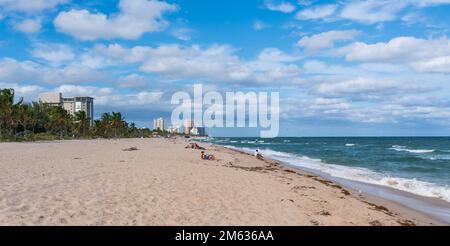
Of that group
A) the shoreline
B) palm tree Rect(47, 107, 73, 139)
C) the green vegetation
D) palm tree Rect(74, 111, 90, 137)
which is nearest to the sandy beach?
the shoreline

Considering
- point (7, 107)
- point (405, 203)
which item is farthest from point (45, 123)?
point (405, 203)

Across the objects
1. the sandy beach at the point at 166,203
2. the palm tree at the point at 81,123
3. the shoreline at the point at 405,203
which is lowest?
the shoreline at the point at 405,203

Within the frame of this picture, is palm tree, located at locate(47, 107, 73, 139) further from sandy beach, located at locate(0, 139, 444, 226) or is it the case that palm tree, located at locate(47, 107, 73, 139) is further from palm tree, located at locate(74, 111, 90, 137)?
sandy beach, located at locate(0, 139, 444, 226)

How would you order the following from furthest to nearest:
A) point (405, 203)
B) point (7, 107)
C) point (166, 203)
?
point (7, 107), point (405, 203), point (166, 203)

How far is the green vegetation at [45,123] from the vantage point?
7506 cm

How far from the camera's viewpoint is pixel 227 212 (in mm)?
10578

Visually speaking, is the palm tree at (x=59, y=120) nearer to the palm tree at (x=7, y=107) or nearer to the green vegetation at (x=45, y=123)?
the green vegetation at (x=45, y=123)

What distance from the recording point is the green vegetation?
7506 cm

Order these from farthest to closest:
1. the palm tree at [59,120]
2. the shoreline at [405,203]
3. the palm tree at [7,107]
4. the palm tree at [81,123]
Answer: the palm tree at [81,123], the palm tree at [59,120], the palm tree at [7,107], the shoreline at [405,203]

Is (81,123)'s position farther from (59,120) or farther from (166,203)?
(166,203)

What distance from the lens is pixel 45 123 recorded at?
103 meters

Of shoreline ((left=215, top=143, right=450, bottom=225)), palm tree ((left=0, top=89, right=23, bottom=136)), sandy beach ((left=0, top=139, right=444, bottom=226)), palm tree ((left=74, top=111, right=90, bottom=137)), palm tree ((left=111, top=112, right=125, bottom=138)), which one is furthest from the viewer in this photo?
palm tree ((left=111, top=112, right=125, bottom=138))

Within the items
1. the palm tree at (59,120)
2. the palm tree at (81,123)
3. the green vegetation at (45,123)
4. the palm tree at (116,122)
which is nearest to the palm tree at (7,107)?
the green vegetation at (45,123)
